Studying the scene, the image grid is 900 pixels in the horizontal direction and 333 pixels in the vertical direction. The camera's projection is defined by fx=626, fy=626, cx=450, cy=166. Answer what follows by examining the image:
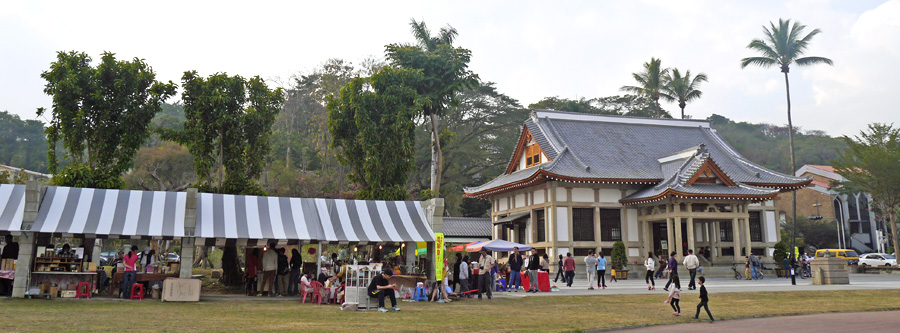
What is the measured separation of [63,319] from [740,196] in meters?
28.7

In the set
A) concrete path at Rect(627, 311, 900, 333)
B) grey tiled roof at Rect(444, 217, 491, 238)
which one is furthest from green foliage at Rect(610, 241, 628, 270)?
concrete path at Rect(627, 311, 900, 333)

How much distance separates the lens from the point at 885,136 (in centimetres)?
3916

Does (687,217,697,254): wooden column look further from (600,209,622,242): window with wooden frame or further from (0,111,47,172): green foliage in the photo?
(0,111,47,172): green foliage

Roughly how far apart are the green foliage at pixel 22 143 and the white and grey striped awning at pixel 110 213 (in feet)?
168

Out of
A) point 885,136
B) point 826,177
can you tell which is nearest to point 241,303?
point 885,136

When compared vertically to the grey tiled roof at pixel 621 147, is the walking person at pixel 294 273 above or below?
below

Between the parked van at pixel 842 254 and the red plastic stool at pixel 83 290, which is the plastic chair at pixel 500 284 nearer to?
the red plastic stool at pixel 83 290

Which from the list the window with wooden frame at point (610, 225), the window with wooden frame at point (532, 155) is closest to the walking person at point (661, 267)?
the window with wooden frame at point (610, 225)

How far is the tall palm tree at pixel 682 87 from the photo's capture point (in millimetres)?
51469

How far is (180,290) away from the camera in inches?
648

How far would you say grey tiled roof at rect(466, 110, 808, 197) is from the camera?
34031mm

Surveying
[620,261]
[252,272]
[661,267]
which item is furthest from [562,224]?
[252,272]

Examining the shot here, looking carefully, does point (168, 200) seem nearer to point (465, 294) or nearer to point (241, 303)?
point (241, 303)

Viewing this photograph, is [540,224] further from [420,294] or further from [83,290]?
[83,290]
